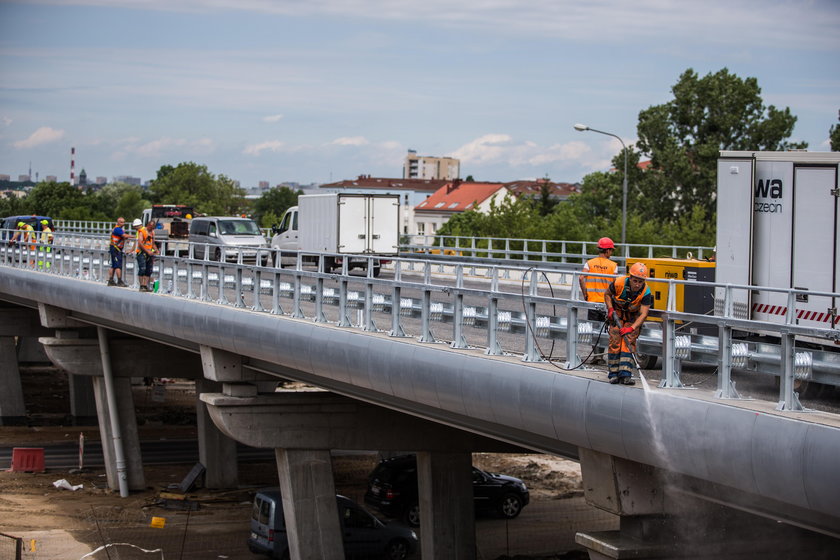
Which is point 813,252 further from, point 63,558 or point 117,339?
point 117,339

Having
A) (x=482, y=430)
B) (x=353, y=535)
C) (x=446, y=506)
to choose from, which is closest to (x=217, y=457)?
(x=353, y=535)

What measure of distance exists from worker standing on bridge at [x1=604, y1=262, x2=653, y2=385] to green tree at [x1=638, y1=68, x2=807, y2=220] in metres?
69.5

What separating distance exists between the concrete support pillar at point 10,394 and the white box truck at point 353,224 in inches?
682

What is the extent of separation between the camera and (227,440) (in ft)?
116

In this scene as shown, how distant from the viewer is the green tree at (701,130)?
79625 millimetres

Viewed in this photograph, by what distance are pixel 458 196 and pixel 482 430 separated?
132146 millimetres

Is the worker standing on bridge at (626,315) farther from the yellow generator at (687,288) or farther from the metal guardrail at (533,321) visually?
the yellow generator at (687,288)

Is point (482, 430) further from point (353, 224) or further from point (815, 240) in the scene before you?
point (353, 224)

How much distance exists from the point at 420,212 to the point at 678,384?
443 ft

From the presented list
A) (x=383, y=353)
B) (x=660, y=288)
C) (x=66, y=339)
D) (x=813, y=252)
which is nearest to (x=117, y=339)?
(x=66, y=339)

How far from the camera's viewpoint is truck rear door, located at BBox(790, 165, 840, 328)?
43.7ft

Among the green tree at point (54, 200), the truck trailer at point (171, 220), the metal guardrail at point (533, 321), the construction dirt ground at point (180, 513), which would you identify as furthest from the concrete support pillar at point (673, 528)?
the green tree at point (54, 200)

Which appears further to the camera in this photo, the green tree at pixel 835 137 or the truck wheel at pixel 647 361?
the green tree at pixel 835 137

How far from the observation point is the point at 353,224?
35.8 meters
